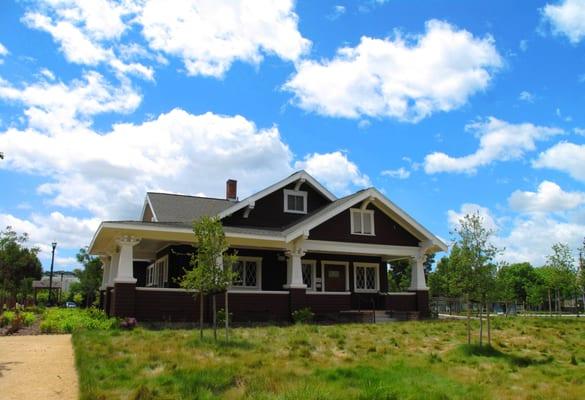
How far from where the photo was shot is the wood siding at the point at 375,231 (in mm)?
22562

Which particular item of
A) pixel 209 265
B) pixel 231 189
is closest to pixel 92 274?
pixel 231 189

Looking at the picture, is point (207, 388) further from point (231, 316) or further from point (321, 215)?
point (321, 215)

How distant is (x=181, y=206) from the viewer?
81.3 ft

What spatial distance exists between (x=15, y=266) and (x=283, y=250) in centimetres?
3185

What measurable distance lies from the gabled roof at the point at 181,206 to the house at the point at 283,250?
44 millimetres

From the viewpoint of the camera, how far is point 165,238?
19531mm

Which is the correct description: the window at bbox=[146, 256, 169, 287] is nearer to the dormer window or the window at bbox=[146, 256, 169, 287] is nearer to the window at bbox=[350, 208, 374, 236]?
the dormer window

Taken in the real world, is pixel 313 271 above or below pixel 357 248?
below

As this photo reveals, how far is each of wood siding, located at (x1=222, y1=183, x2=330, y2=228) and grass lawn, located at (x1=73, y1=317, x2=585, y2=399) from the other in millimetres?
8389

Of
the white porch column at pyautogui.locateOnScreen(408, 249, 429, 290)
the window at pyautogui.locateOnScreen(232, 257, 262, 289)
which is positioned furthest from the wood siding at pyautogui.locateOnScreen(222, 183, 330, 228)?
the white porch column at pyautogui.locateOnScreen(408, 249, 429, 290)

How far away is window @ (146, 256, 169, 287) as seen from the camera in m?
23.1

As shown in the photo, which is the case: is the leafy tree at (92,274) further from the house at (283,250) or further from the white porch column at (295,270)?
the white porch column at (295,270)

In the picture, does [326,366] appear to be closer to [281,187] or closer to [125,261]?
[125,261]

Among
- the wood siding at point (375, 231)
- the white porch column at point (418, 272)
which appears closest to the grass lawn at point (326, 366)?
the wood siding at point (375, 231)
